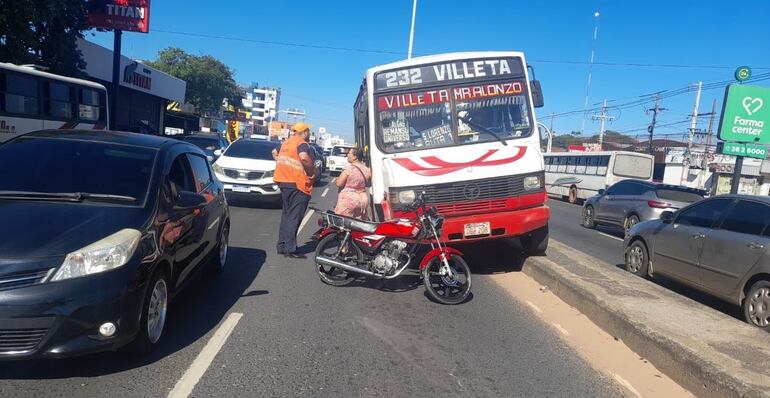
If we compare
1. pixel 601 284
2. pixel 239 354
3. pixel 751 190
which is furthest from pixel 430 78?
pixel 751 190

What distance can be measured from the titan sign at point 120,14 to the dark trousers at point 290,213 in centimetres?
1465

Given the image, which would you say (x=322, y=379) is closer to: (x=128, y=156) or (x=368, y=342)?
(x=368, y=342)

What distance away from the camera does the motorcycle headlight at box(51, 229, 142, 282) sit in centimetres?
349

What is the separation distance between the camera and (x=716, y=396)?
3844 mm

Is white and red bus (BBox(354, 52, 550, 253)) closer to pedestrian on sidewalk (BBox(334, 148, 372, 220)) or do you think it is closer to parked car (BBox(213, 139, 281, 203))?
pedestrian on sidewalk (BBox(334, 148, 372, 220))

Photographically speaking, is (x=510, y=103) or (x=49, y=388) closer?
(x=49, y=388)

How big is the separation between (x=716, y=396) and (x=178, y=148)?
4956mm

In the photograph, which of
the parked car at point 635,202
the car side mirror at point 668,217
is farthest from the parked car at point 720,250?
the parked car at point 635,202

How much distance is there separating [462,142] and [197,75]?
46.2m

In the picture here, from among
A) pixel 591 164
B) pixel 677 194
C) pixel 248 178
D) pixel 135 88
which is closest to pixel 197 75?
pixel 135 88

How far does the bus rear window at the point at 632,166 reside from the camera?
26734 mm

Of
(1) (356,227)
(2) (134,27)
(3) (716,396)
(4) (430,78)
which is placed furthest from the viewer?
(2) (134,27)

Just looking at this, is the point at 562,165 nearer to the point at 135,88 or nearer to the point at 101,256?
the point at 135,88

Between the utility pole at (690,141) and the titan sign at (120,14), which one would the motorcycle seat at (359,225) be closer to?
the titan sign at (120,14)
